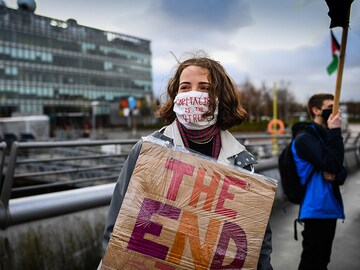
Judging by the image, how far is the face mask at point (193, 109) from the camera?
1.82m

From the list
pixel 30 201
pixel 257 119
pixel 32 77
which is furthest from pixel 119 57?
pixel 30 201

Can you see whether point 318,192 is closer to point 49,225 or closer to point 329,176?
point 329,176

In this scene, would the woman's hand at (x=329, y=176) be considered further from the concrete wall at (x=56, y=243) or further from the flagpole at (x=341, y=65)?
the concrete wall at (x=56, y=243)

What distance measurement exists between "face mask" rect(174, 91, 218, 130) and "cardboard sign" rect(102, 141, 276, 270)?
261 millimetres

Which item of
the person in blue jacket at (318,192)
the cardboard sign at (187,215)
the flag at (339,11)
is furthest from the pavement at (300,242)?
the cardboard sign at (187,215)

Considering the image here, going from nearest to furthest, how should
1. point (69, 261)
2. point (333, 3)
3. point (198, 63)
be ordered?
point (198, 63)
point (333, 3)
point (69, 261)

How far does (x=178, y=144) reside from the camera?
1813 millimetres

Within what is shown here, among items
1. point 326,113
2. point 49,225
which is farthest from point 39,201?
point 326,113

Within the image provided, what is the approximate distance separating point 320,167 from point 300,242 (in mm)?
2276

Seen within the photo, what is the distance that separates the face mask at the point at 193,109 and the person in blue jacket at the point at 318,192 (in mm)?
1362

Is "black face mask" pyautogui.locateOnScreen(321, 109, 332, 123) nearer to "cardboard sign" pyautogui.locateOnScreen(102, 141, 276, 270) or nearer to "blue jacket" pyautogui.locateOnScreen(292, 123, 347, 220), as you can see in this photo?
"blue jacket" pyautogui.locateOnScreen(292, 123, 347, 220)

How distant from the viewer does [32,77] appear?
65125 mm

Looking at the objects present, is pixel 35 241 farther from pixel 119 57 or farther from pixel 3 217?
pixel 119 57

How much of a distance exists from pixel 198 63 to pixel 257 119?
72157mm
